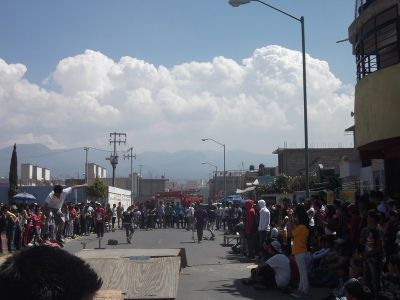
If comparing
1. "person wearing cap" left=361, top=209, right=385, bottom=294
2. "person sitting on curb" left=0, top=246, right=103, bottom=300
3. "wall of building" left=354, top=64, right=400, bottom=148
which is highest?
"wall of building" left=354, top=64, right=400, bottom=148

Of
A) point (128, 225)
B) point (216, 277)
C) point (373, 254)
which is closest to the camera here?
point (373, 254)

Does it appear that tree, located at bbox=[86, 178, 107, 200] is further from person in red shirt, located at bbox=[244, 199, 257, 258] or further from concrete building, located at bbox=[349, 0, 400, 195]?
concrete building, located at bbox=[349, 0, 400, 195]

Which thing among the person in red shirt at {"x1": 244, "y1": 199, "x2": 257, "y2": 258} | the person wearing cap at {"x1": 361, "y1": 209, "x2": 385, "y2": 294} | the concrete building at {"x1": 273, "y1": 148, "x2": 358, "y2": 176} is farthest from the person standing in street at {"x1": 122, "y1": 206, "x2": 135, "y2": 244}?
the concrete building at {"x1": 273, "y1": 148, "x2": 358, "y2": 176}

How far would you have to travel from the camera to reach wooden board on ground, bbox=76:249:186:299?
959cm

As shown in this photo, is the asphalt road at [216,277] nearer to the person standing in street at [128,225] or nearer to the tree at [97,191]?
the person standing in street at [128,225]

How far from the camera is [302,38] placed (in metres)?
18.5

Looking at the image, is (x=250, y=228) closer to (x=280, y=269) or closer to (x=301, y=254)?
(x=280, y=269)

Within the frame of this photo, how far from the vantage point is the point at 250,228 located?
18.7 m

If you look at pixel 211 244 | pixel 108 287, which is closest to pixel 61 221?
pixel 108 287

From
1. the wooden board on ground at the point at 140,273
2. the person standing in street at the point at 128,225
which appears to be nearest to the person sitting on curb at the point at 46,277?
the wooden board on ground at the point at 140,273

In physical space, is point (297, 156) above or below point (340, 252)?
above

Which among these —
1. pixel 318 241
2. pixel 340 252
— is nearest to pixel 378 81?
pixel 318 241

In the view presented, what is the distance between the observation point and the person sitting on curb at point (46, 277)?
63.9 inches

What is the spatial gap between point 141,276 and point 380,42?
1065cm
